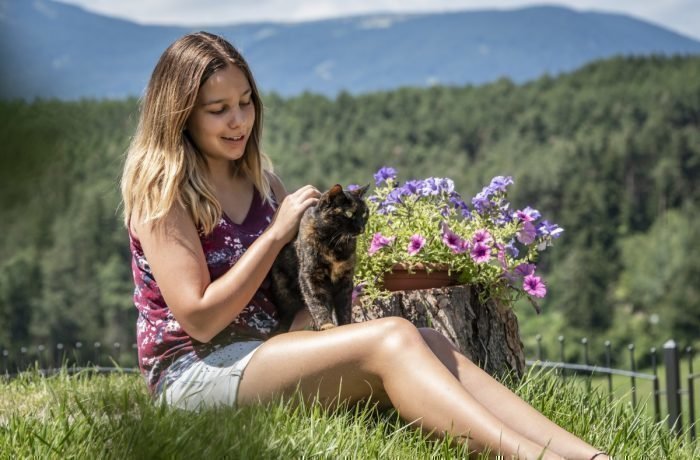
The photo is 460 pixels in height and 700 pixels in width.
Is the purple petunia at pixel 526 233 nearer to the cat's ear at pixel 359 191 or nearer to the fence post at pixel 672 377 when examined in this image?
the cat's ear at pixel 359 191

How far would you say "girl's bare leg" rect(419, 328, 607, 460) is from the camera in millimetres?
2279

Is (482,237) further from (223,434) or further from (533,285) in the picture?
(223,434)

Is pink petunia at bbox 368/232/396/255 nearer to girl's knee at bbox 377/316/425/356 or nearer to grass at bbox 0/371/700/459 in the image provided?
grass at bbox 0/371/700/459

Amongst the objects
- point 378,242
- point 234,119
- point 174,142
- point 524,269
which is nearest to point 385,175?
point 378,242

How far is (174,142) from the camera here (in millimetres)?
2600

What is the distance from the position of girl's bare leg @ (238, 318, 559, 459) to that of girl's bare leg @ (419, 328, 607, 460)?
85 mm

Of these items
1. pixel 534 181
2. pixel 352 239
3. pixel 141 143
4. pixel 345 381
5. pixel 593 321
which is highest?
pixel 141 143

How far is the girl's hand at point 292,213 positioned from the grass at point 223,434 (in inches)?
19.1

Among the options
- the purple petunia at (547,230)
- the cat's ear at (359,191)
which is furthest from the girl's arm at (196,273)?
the purple petunia at (547,230)

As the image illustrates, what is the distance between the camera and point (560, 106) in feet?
256

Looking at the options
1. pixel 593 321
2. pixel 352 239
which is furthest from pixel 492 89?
pixel 352 239

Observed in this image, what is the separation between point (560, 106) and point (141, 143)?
78.5 metres

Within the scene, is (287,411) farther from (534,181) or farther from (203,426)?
(534,181)

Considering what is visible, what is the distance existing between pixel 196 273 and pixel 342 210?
536 mm
